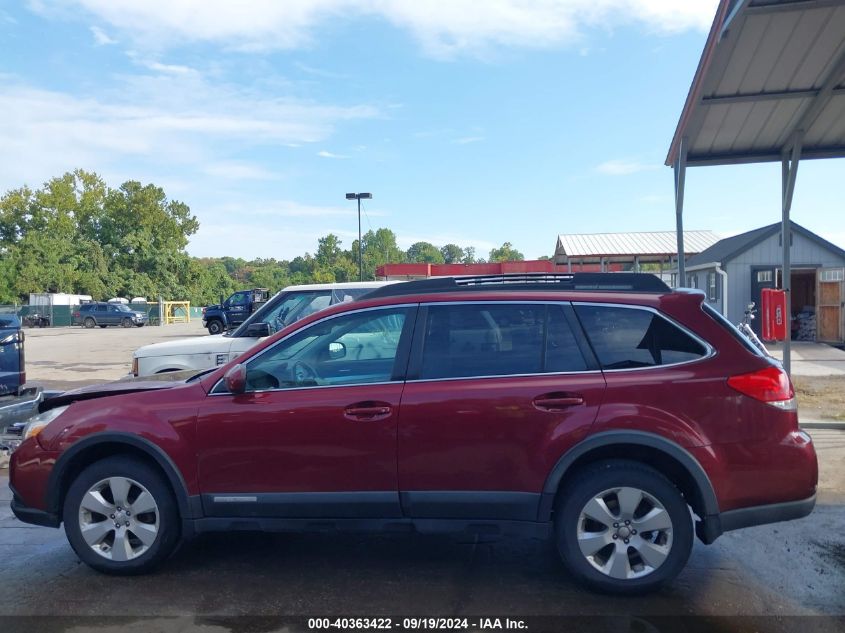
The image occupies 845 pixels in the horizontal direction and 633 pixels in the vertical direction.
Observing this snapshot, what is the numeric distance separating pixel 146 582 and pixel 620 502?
9.60ft

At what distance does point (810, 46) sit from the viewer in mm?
7848

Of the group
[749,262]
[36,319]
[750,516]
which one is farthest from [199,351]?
[36,319]

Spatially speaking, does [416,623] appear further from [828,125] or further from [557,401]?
[828,125]

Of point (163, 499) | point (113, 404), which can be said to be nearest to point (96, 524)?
point (163, 499)

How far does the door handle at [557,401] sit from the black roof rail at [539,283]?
2.42 feet

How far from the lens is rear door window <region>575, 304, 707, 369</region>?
4.06 metres

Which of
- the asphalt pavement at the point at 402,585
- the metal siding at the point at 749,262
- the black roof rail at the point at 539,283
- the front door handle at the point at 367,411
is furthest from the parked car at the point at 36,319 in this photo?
the front door handle at the point at 367,411

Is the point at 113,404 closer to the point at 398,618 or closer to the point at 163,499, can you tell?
the point at 163,499

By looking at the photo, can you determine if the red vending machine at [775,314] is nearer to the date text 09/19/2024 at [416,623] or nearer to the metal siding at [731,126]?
the metal siding at [731,126]

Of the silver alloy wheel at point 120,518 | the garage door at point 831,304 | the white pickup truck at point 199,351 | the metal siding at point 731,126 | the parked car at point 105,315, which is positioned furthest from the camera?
the parked car at point 105,315

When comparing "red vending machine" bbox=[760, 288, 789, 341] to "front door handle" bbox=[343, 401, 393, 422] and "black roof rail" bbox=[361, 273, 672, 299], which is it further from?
"front door handle" bbox=[343, 401, 393, 422]

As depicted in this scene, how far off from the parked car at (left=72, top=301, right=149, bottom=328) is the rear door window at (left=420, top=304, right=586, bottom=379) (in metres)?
46.9

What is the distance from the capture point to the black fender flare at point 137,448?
428 cm

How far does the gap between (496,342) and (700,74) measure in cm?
578
